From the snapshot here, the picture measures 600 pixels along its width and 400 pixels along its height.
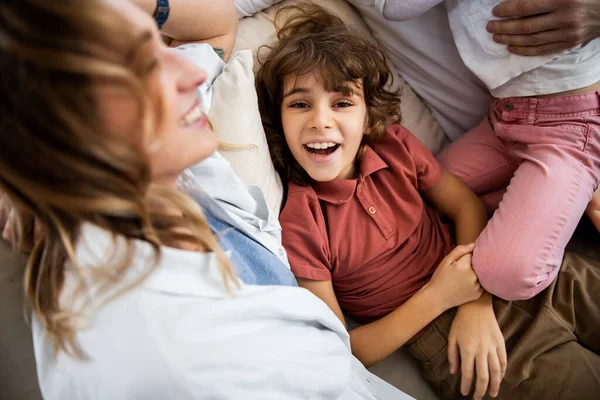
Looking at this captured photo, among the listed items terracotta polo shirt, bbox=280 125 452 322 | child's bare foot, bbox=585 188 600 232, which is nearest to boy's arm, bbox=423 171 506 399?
terracotta polo shirt, bbox=280 125 452 322

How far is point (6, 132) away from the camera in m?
0.50

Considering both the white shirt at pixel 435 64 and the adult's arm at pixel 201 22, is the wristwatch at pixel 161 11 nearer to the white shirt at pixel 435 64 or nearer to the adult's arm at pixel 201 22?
the adult's arm at pixel 201 22

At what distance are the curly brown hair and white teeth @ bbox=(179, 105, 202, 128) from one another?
1.28 feet

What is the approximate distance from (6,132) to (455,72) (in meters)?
1.03

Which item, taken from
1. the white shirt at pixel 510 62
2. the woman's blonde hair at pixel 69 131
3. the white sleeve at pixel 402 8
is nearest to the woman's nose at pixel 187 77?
the woman's blonde hair at pixel 69 131

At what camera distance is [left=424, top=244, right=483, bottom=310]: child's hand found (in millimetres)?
982

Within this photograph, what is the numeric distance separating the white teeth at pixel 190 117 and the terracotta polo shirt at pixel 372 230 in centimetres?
40

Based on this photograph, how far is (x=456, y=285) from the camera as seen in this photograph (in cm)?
98

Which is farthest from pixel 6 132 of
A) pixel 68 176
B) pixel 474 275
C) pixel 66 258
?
pixel 474 275

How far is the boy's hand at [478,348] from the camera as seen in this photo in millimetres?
944

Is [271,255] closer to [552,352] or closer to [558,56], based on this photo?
[552,352]

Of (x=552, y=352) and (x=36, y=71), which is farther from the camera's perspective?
(x=552, y=352)

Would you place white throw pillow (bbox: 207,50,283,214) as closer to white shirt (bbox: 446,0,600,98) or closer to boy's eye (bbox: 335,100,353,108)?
boy's eye (bbox: 335,100,353,108)

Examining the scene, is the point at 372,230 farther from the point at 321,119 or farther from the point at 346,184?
the point at 321,119
